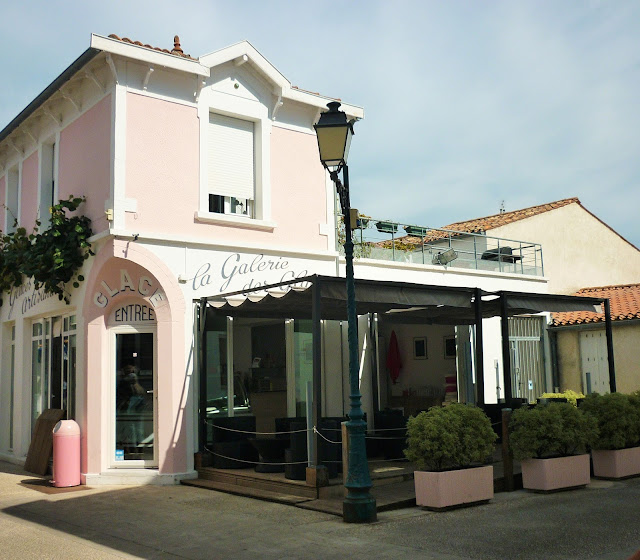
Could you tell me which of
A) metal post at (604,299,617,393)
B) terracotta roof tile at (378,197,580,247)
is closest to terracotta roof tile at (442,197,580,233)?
terracotta roof tile at (378,197,580,247)

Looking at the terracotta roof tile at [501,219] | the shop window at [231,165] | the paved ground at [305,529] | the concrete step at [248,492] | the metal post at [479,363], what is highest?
the terracotta roof tile at [501,219]

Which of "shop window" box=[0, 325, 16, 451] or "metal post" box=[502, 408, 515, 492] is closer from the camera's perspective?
"metal post" box=[502, 408, 515, 492]

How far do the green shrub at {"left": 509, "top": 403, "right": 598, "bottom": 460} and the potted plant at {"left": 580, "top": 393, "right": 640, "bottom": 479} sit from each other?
2.22 feet

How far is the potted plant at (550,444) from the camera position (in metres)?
9.98

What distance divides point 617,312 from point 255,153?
10.8 meters

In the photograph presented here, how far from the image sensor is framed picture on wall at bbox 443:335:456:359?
1706cm

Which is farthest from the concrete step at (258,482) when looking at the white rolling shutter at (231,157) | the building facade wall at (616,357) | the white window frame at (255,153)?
the building facade wall at (616,357)

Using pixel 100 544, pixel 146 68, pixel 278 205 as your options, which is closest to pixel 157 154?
pixel 146 68

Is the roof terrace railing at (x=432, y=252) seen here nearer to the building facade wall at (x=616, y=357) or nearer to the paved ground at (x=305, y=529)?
the building facade wall at (x=616, y=357)

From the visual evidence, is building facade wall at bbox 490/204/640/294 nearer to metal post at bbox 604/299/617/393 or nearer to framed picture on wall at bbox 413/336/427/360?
framed picture on wall at bbox 413/336/427/360

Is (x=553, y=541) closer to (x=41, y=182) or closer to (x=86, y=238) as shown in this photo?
(x=86, y=238)

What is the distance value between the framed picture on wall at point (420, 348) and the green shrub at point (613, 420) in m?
6.45

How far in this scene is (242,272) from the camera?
12789 millimetres

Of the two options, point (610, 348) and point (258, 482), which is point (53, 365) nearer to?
point (258, 482)
